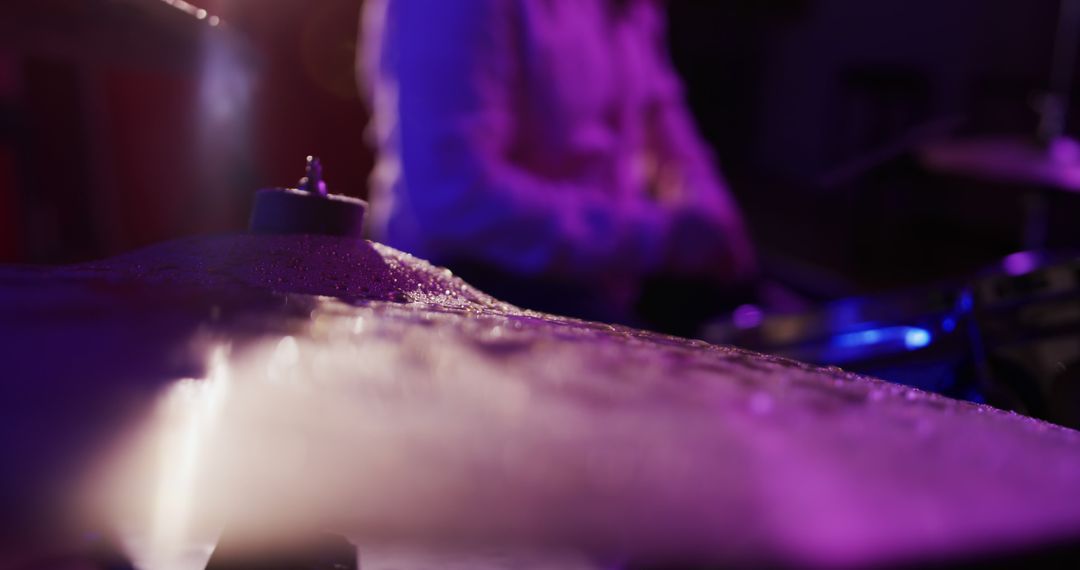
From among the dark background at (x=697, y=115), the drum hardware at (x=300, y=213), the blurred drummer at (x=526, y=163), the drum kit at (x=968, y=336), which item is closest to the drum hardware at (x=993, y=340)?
the drum kit at (x=968, y=336)

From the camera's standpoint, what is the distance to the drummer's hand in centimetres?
131

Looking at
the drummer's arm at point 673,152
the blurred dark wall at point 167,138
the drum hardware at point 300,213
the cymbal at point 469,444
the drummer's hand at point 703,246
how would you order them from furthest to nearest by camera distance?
the blurred dark wall at point 167,138 < the drummer's arm at point 673,152 < the drummer's hand at point 703,246 < the drum hardware at point 300,213 < the cymbal at point 469,444

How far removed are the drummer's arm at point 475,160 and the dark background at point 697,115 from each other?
0.25m

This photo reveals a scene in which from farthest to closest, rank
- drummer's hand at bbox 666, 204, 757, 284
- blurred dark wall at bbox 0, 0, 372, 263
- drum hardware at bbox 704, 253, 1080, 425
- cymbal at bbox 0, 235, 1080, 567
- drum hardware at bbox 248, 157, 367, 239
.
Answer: blurred dark wall at bbox 0, 0, 372, 263 → drummer's hand at bbox 666, 204, 757, 284 → drum hardware at bbox 704, 253, 1080, 425 → drum hardware at bbox 248, 157, 367, 239 → cymbal at bbox 0, 235, 1080, 567

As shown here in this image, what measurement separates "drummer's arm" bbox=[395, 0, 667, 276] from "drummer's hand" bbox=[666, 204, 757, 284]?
0.36ft

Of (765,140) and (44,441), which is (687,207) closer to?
(44,441)

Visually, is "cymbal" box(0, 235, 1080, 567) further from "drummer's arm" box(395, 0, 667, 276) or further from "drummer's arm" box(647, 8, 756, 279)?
"drummer's arm" box(647, 8, 756, 279)

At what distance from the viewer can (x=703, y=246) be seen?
4.37 feet

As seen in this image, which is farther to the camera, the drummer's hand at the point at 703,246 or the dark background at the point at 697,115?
the drummer's hand at the point at 703,246

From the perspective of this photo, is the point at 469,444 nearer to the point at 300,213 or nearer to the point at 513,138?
the point at 300,213

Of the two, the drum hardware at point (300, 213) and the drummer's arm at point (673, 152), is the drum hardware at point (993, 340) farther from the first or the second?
the drummer's arm at point (673, 152)

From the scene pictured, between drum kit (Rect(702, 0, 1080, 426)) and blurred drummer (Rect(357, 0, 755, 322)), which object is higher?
blurred drummer (Rect(357, 0, 755, 322))

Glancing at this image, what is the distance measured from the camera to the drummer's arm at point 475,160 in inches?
46.7

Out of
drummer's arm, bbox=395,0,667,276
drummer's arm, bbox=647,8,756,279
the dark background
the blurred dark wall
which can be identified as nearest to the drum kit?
the dark background
